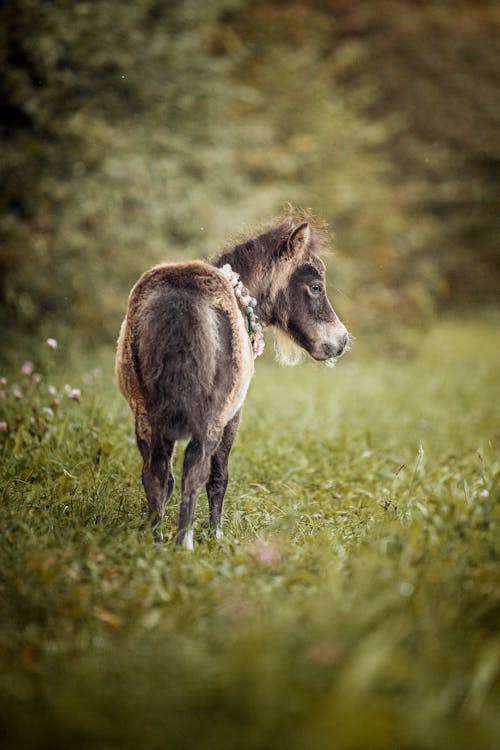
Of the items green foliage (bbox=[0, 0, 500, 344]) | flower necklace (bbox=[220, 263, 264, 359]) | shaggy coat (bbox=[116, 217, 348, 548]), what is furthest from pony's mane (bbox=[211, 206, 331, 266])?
green foliage (bbox=[0, 0, 500, 344])

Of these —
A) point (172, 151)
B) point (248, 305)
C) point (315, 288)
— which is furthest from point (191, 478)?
point (172, 151)

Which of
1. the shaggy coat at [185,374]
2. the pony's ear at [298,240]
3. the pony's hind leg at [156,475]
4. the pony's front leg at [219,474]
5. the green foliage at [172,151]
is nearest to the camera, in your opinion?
the shaggy coat at [185,374]

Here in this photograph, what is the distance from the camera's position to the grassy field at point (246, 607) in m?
1.88

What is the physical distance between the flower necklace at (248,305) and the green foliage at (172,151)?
5.63 meters

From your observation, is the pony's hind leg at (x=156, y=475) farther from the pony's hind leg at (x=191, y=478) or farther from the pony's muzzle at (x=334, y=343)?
the pony's muzzle at (x=334, y=343)

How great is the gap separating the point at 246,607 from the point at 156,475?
1.12 m

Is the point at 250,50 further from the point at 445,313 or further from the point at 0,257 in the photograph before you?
the point at 445,313

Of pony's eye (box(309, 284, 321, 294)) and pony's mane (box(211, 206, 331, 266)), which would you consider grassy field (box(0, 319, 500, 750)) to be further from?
pony's mane (box(211, 206, 331, 266))

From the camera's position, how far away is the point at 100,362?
9.23m

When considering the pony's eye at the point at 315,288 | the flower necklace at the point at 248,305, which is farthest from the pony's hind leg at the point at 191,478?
the pony's eye at the point at 315,288

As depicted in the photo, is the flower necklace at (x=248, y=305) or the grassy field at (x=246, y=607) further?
the flower necklace at (x=248, y=305)

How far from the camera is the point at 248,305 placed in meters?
4.20

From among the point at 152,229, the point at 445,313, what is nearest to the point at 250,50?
the point at 152,229

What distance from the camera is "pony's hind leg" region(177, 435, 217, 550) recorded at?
349cm
